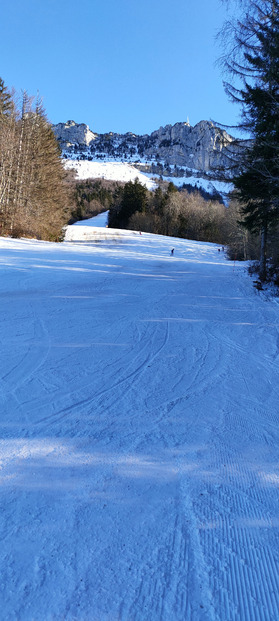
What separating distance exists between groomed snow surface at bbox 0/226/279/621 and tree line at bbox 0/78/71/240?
62.3ft

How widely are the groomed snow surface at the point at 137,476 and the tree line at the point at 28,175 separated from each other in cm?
1899

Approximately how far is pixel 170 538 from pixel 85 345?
3641 mm

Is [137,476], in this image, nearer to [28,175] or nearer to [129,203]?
[28,175]

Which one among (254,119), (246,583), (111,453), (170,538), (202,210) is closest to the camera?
(246,583)

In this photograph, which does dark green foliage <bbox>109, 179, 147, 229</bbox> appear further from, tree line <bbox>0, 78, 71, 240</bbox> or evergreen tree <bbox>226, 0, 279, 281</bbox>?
evergreen tree <bbox>226, 0, 279, 281</bbox>

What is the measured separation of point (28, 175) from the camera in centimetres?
2478

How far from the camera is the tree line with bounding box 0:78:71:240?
71.5ft

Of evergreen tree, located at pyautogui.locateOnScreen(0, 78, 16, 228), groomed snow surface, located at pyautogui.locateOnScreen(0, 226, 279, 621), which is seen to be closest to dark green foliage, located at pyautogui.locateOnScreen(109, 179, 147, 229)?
evergreen tree, located at pyautogui.locateOnScreen(0, 78, 16, 228)

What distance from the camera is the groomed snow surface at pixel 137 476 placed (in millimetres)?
1685

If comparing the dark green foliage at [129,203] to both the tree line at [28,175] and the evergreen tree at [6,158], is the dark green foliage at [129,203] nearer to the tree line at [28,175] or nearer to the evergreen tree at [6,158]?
the tree line at [28,175]

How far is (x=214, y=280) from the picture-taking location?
44.5 feet

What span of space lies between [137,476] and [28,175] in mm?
27366

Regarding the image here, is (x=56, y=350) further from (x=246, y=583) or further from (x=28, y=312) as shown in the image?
(x=246, y=583)

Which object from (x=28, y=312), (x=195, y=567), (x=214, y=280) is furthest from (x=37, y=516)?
(x=214, y=280)
